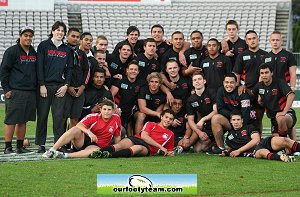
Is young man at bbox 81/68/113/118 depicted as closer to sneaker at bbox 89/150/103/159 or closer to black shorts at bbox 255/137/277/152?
sneaker at bbox 89/150/103/159

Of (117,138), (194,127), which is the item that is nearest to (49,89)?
(117,138)

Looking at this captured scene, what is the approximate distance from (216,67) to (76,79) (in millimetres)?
2159

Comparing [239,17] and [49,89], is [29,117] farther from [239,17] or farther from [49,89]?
[239,17]

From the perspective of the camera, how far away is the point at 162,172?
8.44 meters

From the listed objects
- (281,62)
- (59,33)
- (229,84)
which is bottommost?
(229,84)

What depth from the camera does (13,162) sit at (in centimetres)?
944

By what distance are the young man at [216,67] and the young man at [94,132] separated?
1857mm

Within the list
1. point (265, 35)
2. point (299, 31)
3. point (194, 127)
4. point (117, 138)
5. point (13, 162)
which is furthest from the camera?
point (299, 31)

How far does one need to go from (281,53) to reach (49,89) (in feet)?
11.6

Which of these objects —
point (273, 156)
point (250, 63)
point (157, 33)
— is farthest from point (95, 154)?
point (250, 63)

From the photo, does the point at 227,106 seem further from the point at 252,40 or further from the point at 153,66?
the point at 153,66

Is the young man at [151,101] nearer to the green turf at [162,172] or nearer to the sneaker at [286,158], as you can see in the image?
the green turf at [162,172]

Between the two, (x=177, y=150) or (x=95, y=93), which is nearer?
(x=177, y=150)

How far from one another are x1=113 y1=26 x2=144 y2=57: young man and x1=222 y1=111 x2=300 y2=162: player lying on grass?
2.32 meters
